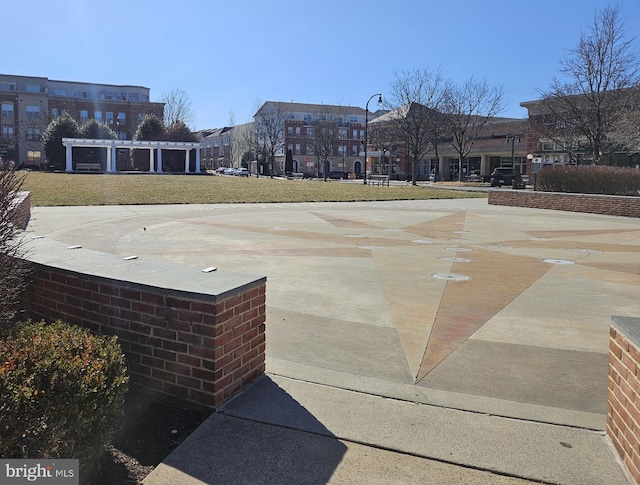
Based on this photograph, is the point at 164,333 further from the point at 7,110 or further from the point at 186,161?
the point at 7,110

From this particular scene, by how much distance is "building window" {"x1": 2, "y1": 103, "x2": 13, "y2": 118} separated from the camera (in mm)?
85562

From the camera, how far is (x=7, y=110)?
85562mm

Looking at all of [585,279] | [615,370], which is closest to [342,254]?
[585,279]

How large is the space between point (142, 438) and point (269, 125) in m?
96.5

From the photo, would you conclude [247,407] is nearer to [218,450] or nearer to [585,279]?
[218,450]

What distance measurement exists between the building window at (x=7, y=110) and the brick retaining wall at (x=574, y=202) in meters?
87.4

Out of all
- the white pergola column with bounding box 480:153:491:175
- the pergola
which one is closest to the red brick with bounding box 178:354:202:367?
the pergola

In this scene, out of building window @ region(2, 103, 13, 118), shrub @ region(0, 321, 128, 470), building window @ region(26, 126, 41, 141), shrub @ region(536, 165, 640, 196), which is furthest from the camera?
building window @ region(2, 103, 13, 118)

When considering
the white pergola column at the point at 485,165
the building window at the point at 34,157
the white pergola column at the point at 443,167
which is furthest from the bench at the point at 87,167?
the white pergola column at the point at 485,165

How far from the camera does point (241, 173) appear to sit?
87500 millimetres

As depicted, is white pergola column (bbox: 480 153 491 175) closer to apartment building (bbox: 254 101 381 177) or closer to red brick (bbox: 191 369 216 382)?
apartment building (bbox: 254 101 381 177)

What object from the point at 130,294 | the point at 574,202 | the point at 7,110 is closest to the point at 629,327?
the point at 130,294

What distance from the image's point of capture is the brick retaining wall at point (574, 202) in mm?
20844

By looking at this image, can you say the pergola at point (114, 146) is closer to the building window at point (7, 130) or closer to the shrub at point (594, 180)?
the building window at point (7, 130)
